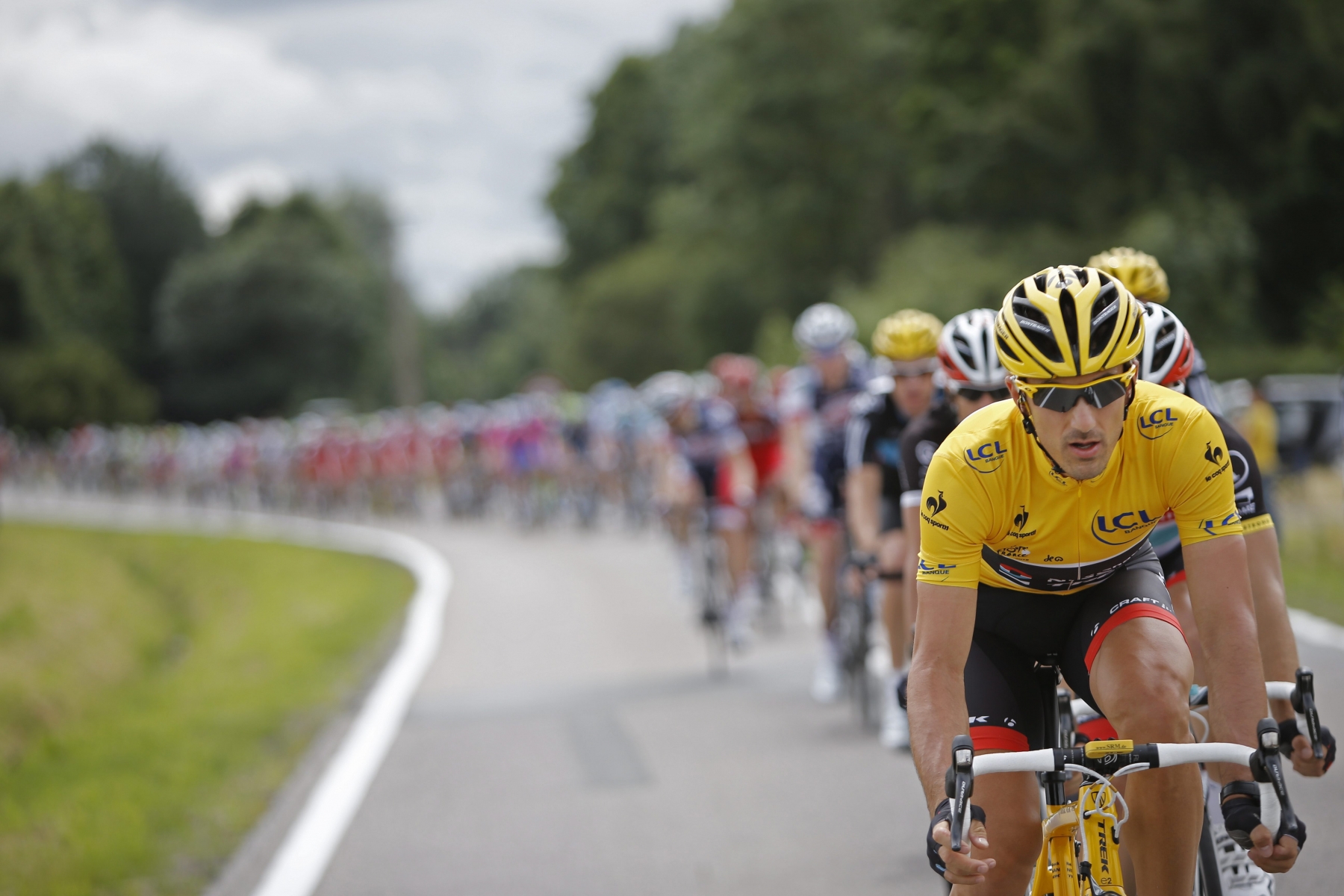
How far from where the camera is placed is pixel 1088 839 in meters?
3.33

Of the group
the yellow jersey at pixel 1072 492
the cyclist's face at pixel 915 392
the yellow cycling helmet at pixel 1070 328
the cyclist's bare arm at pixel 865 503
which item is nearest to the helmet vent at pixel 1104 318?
the yellow cycling helmet at pixel 1070 328

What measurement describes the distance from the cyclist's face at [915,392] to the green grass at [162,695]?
11.7ft

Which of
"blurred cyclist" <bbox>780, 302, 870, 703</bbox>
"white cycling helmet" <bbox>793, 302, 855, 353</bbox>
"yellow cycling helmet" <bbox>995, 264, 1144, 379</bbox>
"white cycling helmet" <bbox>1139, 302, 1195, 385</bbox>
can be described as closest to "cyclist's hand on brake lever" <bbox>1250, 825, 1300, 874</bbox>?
"yellow cycling helmet" <bbox>995, 264, 1144, 379</bbox>

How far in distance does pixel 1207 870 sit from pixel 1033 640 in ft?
2.28

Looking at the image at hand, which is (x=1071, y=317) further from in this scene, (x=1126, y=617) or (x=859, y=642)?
(x=859, y=642)

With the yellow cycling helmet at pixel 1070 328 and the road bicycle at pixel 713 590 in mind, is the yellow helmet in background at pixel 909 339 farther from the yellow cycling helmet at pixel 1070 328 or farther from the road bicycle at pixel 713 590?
the road bicycle at pixel 713 590

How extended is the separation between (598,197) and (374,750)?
68.8 metres

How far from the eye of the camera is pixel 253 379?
2938 inches

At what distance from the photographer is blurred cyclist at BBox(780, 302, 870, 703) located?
9.05 m

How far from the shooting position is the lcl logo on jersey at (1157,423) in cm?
356

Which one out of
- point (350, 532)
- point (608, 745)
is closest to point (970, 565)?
point (608, 745)

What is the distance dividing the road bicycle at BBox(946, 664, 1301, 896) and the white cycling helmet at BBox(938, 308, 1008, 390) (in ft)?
6.51

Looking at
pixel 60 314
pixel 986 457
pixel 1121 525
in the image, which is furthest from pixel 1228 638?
pixel 60 314

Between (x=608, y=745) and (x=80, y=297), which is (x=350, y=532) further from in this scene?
(x=80, y=297)
